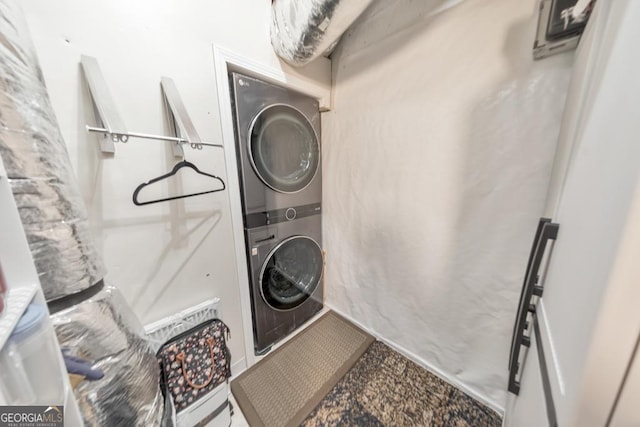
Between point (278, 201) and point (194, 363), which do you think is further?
point (278, 201)

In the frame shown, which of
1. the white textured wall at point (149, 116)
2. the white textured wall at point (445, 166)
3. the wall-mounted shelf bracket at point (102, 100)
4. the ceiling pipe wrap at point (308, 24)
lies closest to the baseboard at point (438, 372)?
the white textured wall at point (445, 166)

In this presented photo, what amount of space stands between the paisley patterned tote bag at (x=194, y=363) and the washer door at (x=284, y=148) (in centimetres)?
91

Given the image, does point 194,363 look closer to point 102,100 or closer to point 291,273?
point 291,273

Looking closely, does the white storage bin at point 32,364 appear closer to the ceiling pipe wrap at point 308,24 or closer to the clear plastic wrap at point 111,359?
the clear plastic wrap at point 111,359

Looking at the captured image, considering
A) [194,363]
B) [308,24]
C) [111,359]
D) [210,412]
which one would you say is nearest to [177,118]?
[308,24]

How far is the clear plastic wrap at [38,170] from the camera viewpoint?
0.47 metres

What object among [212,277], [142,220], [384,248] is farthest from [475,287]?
[142,220]

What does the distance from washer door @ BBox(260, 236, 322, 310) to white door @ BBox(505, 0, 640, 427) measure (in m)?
1.27

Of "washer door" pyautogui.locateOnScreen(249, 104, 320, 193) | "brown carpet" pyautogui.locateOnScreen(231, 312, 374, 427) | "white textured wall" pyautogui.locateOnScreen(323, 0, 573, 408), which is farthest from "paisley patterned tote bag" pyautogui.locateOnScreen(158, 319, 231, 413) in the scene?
"white textured wall" pyautogui.locateOnScreen(323, 0, 573, 408)

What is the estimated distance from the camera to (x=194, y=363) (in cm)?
99

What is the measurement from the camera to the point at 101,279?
2.21 feet

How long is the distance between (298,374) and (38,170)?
155 cm

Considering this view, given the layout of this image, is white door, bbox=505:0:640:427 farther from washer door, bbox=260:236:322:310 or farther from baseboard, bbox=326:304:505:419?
washer door, bbox=260:236:322:310

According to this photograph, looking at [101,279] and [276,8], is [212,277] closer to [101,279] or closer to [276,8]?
[101,279]
